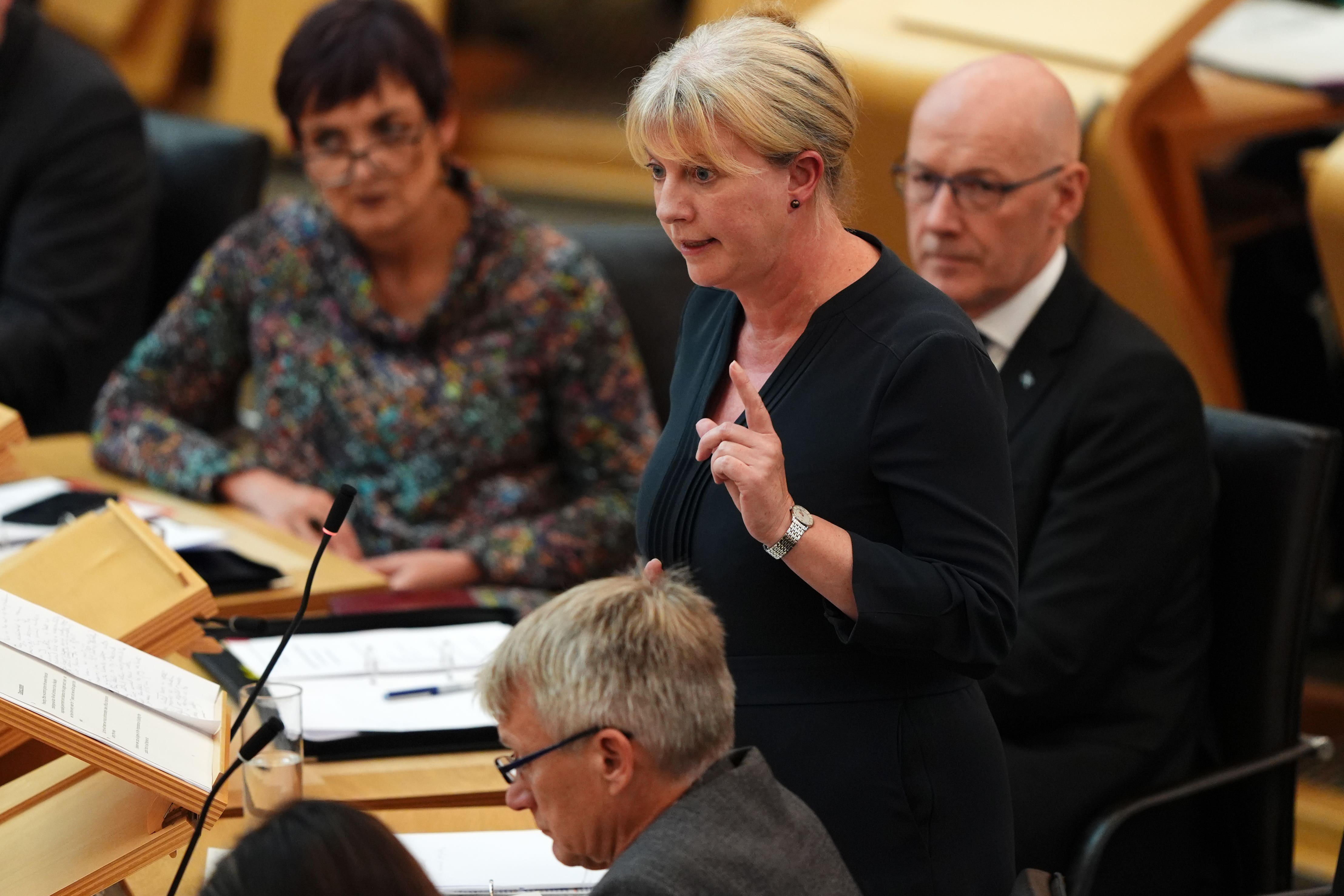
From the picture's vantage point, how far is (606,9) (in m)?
4.82

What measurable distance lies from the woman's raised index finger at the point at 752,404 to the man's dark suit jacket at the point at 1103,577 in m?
0.73

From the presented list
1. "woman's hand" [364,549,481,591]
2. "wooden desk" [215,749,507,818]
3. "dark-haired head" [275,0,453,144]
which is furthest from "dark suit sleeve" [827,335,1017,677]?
"dark-haired head" [275,0,453,144]

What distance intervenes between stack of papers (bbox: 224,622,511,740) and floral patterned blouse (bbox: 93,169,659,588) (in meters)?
0.44

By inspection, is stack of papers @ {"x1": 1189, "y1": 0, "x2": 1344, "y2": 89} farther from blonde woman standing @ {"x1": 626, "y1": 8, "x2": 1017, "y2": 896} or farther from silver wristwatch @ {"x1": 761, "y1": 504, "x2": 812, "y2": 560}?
Answer: silver wristwatch @ {"x1": 761, "y1": 504, "x2": 812, "y2": 560}

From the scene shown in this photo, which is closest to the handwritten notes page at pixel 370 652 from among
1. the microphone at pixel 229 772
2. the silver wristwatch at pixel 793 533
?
the microphone at pixel 229 772

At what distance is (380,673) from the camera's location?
1853mm

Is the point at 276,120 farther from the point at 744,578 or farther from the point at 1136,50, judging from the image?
the point at 744,578

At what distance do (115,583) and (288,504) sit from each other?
0.71 metres

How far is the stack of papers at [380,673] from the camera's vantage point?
1.73 meters

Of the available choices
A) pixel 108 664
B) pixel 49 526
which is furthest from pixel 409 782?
pixel 49 526

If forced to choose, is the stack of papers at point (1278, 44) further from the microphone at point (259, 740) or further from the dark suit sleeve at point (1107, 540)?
the microphone at point (259, 740)

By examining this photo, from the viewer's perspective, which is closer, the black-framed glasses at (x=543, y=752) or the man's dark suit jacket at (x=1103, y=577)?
the black-framed glasses at (x=543, y=752)

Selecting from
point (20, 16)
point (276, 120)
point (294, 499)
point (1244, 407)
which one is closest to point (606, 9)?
point (276, 120)

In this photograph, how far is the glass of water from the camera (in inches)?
58.6
